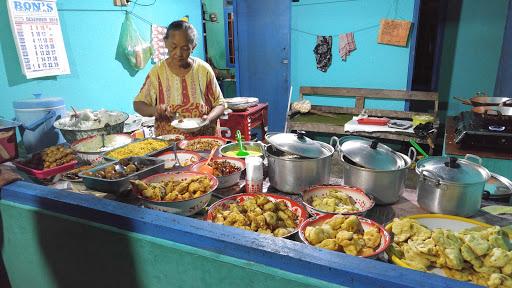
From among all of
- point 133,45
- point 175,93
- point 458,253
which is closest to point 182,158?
point 175,93

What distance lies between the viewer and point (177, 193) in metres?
1.50

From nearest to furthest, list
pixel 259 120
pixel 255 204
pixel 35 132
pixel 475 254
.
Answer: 1. pixel 475 254
2. pixel 255 204
3. pixel 35 132
4. pixel 259 120

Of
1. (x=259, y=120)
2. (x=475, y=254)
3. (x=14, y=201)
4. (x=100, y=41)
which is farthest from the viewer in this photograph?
(x=259, y=120)

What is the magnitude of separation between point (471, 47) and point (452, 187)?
193 inches

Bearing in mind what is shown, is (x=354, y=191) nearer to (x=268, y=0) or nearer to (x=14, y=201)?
(x=14, y=201)

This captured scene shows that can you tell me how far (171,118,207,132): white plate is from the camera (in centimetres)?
255

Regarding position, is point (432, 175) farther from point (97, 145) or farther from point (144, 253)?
point (97, 145)

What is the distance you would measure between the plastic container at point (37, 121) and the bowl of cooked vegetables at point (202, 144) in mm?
1091

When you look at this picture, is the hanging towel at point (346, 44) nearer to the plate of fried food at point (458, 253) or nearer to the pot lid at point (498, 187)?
the pot lid at point (498, 187)

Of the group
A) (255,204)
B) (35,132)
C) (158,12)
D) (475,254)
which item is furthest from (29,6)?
(475,254)

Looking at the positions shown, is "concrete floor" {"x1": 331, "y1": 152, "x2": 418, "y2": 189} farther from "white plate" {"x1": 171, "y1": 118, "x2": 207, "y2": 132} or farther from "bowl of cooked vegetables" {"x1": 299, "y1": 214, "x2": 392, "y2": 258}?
"white plate" {"x1": 171, "y1": 118, "x2": 207, "y2": 132}

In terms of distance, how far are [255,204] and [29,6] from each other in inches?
121

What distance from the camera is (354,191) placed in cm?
154

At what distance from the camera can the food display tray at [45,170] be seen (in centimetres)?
184
